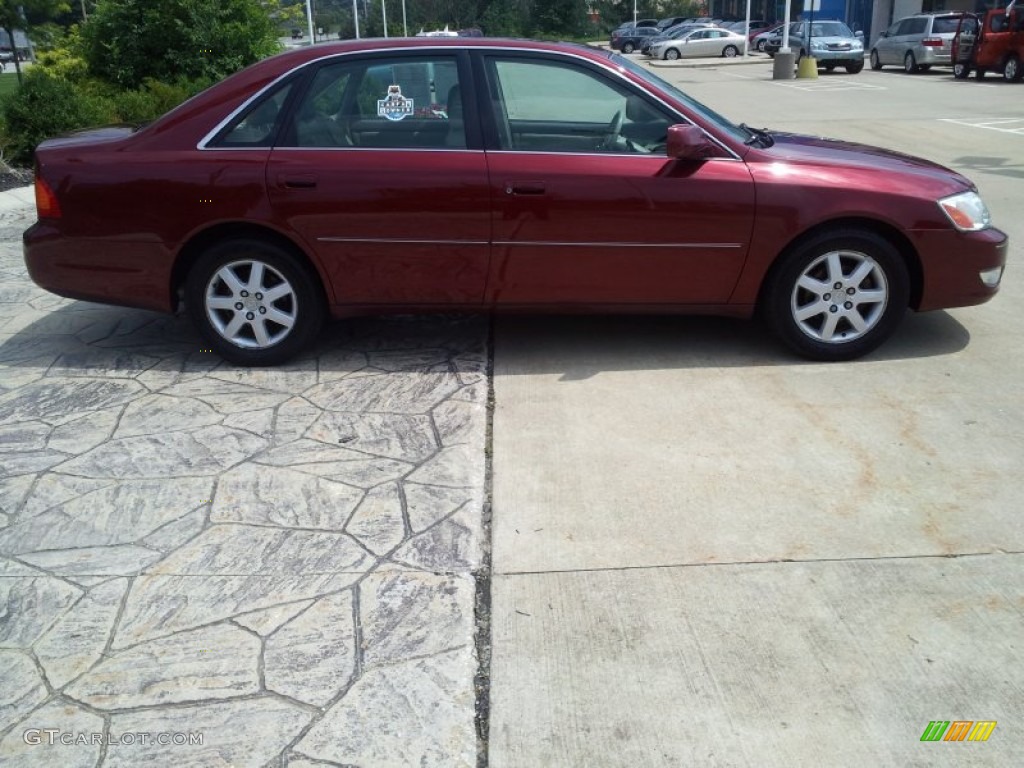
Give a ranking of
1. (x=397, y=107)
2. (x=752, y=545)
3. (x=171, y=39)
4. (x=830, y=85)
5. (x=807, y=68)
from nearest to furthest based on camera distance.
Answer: (x=752, y=545) < (x=397, y=107) < (x=171, y=39) < (x=830, y=85) < (x=807, y=68)

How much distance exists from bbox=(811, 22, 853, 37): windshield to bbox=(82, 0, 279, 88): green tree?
2593 cm

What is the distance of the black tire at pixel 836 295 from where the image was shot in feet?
17.3

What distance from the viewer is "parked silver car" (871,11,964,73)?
29781 millimetres

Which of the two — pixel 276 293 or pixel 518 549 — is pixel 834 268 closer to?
pixel 518 549

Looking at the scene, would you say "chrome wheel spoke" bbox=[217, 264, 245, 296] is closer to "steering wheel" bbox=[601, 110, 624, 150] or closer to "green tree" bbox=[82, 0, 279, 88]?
"steering wheel" bbox=[601, 110, 624, 150]

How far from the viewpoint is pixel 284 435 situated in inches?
185

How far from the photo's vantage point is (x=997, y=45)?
25.5 meters

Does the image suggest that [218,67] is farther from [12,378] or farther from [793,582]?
[793,582]

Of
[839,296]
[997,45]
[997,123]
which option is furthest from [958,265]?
[997,45]

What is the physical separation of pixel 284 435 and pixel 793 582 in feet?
7.92

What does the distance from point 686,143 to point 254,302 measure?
7.90ft

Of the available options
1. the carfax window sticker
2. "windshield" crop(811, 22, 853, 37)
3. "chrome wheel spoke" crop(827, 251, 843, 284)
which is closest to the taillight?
the carfax window sticker

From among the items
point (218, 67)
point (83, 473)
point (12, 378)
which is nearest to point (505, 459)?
point (83, 473)

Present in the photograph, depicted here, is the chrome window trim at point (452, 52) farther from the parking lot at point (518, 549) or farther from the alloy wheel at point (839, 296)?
the parking lot at point (518, 549)
